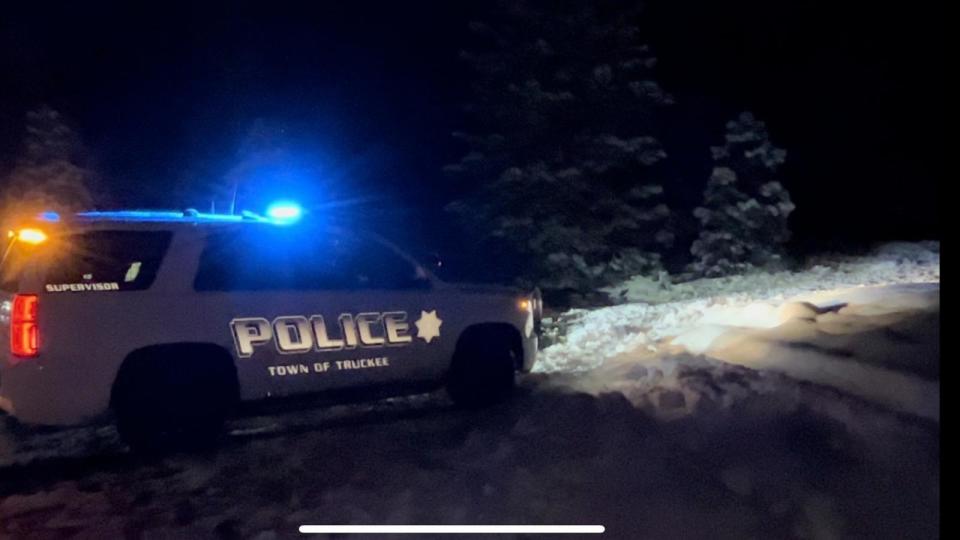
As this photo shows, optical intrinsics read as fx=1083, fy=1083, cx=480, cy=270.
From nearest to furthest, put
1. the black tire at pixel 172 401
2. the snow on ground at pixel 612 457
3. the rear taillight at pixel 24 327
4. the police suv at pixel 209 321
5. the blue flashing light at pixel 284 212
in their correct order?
1. the snow on ground at pixel 612 457
2. the rear taillight at pixel 24 327
3. the police suv at pixel 209 321
4. the black tire at pixel 172 401
5. the blue flashing light at pixel 284 212

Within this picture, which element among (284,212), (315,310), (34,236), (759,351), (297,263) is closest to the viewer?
(34,236)

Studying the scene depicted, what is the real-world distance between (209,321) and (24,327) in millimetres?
1250

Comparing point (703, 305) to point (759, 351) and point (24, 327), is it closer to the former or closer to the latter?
point (759, 351)

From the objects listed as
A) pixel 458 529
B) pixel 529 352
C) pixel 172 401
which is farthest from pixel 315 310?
pixel 458 529

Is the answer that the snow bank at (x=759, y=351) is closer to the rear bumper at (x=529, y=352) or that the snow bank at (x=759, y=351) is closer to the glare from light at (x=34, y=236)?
the rear bumper at (x=529, y=352)

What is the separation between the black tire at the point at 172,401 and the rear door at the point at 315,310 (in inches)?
8.9

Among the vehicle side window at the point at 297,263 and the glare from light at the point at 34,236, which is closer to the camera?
the glare from light at the point at 34,236

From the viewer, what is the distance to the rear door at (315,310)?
7980mm

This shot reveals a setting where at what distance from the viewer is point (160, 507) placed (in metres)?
6.52

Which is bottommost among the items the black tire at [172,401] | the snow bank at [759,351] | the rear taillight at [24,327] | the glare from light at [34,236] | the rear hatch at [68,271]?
the snow bank at [759,351]

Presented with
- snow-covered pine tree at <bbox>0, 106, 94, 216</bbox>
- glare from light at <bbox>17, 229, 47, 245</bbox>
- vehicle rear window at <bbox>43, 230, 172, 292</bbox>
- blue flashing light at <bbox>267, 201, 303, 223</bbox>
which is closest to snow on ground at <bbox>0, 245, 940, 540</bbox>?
vehicle rear window at <bbox>43, 230, 172, 292</bbox>

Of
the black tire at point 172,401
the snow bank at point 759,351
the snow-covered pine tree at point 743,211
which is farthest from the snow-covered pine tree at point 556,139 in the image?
the black tire at point 172,401

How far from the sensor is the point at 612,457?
7039mm

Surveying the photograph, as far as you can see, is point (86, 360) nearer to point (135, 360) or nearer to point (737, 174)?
point (135, 360)
